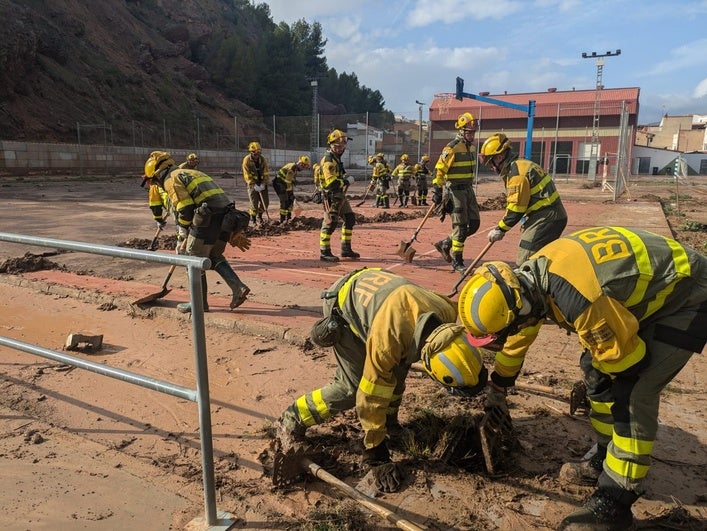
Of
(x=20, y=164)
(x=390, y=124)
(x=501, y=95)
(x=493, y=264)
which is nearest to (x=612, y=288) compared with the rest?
(x=493, y=264)

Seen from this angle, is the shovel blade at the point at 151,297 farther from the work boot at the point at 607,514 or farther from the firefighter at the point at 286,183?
the firefighter at the point at 286,183

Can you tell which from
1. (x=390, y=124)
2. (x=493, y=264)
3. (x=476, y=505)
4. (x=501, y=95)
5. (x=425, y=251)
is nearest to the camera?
(x=493, y=264)

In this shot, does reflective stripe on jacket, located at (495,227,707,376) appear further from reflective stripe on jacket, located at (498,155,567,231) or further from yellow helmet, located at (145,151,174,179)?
yellow helmet, located at (145,151,174,179)

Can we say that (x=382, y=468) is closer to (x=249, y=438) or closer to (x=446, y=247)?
(x=249, y=438)

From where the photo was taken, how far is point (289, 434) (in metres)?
2.98

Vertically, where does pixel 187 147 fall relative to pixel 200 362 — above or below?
above

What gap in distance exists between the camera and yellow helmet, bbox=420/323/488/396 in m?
2.23

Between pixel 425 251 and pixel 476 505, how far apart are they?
702 cm

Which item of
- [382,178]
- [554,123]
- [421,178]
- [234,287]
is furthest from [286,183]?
[554,123]

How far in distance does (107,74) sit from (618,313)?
40.4 meters

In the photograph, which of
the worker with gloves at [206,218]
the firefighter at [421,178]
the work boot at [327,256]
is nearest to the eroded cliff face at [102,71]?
the firefighter at [421,178]

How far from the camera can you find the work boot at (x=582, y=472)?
9.25 ft

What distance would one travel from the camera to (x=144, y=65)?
41344 millimetres

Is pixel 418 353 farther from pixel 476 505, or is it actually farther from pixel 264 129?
pixel 264 129
